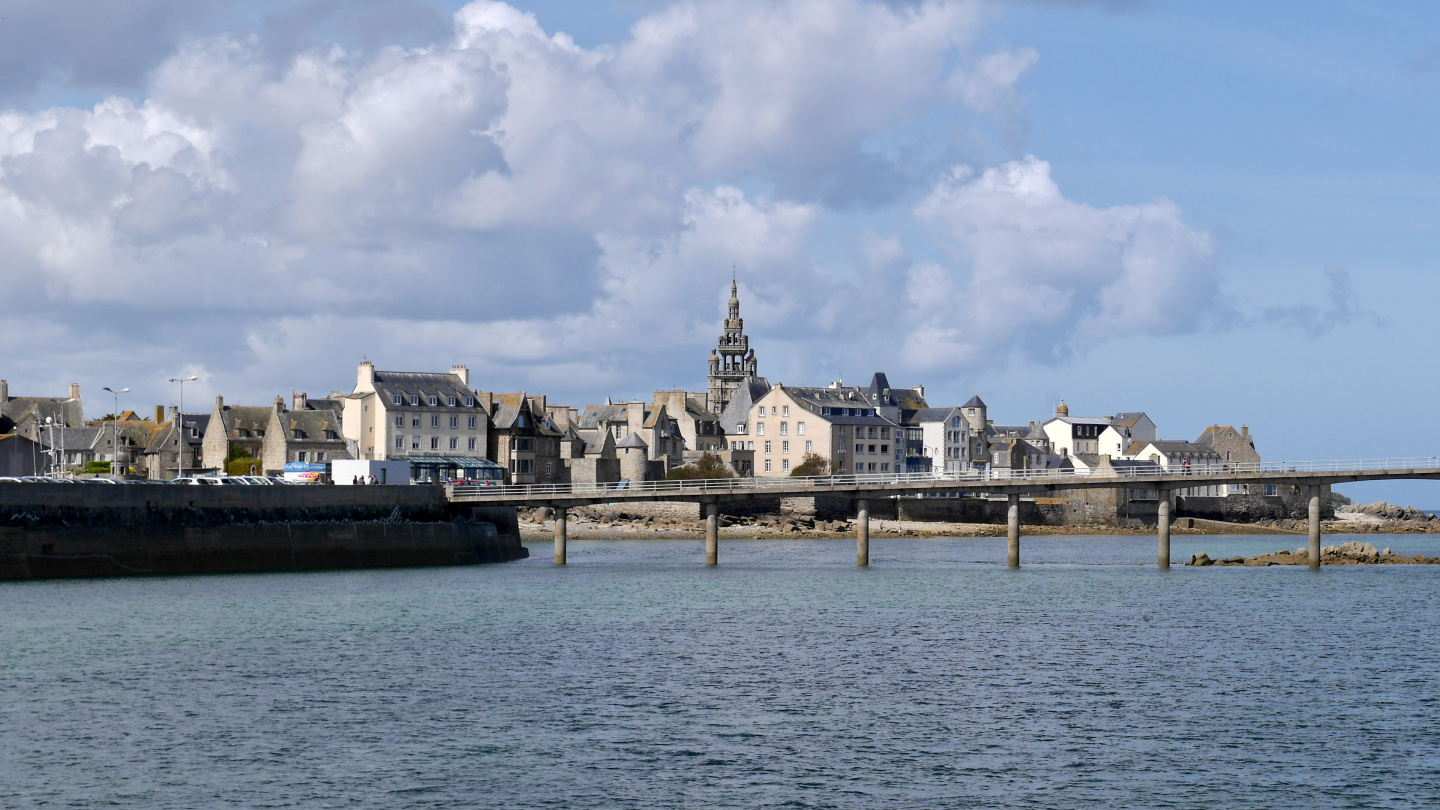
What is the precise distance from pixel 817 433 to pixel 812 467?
5.56 metres

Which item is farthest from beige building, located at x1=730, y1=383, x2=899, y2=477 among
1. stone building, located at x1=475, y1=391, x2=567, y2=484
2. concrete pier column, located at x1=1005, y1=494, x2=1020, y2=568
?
concrete pier column, located at x1=1005, y1=494, x2=1020, y2=568

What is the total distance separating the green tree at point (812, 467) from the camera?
155 metres

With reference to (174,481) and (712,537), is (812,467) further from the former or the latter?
(174,481)

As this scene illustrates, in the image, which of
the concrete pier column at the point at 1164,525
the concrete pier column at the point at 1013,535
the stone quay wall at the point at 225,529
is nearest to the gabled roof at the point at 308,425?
the stone quay wall at the point at 225,529

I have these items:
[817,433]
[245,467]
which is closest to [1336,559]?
[817,433]

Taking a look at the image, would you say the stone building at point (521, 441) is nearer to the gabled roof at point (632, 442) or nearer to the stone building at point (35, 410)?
the gabled roof at point (632, 442)

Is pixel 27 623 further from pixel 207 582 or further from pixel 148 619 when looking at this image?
pixel 207 582

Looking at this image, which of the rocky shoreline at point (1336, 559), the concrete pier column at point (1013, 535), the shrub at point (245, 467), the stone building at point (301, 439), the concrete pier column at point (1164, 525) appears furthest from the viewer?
the shrub at point (245, 467)

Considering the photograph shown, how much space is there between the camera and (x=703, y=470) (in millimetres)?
154250

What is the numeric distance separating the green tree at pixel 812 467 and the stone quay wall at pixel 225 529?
67.8 m

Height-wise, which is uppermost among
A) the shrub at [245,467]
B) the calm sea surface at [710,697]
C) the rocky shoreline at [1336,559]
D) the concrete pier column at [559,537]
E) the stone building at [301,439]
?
the stone building at [301,439]

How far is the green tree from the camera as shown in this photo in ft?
508

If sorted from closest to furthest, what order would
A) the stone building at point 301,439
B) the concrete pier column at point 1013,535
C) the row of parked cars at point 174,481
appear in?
the row of parked cars at point 174,481
the concrete pier column at point 1013,535
the stone building at point 301,439

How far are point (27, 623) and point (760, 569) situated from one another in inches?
1657
